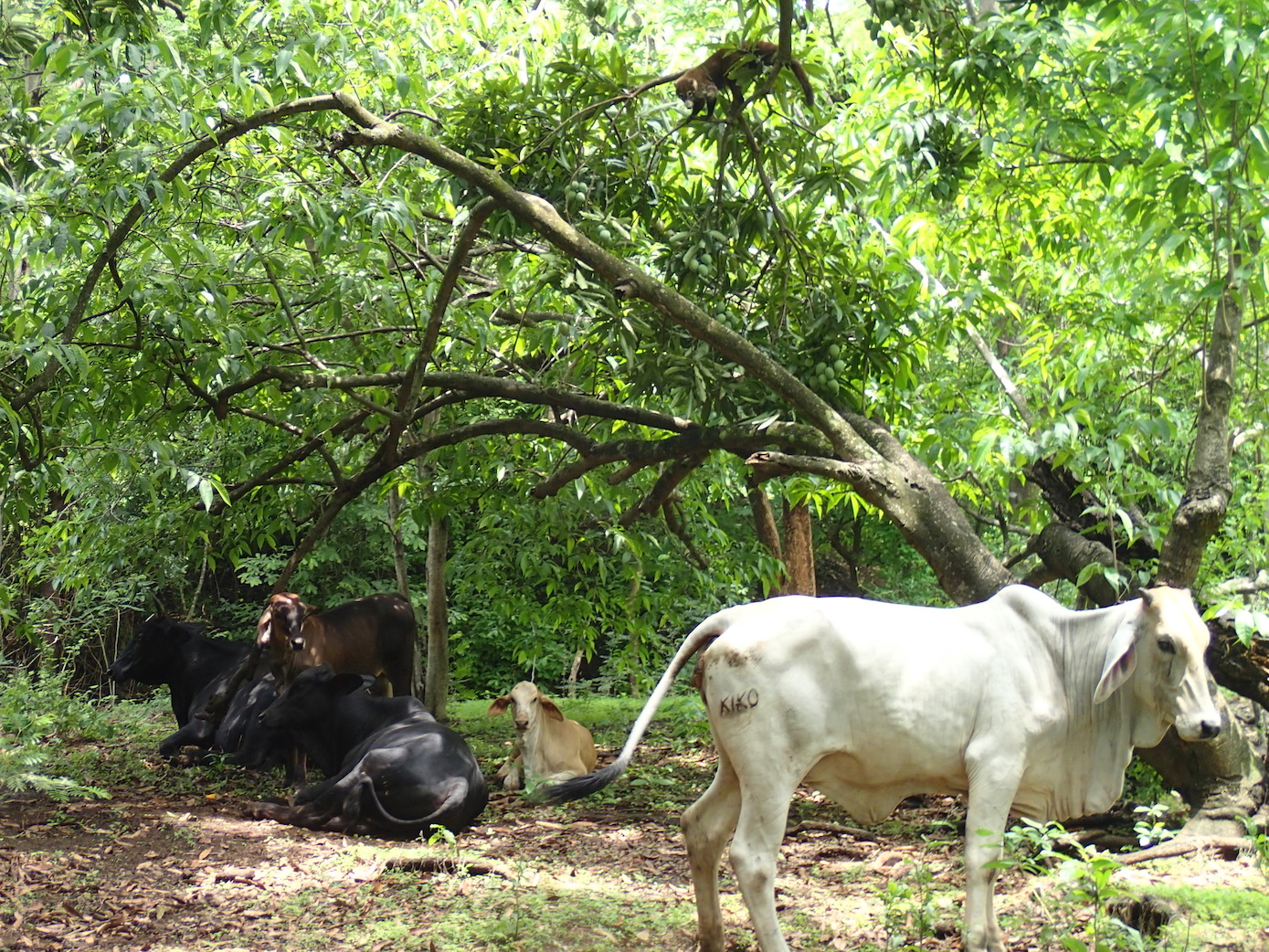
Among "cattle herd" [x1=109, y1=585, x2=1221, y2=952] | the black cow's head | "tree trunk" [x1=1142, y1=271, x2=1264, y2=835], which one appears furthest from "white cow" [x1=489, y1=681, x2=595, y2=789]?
"tree trunk" [x1=1142, y1=271, x2=1264, y2=835]

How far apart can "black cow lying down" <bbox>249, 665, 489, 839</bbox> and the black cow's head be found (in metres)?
2.24

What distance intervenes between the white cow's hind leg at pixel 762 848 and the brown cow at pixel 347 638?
4646mm

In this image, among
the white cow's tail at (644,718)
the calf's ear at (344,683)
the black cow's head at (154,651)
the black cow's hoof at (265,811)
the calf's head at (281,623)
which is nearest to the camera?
the white cow's tail at (644,718)

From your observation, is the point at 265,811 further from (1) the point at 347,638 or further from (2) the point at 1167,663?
(2) the point at 1167,663

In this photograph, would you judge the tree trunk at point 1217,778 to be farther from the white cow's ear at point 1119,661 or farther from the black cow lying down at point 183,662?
the black cow lying down at point 183,662

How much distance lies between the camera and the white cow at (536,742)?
734 centimetres

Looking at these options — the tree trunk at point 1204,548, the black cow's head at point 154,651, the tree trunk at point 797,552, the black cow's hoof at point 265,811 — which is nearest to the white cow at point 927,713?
the tree trunk at point 1204,548

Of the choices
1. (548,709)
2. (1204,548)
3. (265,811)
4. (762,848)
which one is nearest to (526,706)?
(548,709)

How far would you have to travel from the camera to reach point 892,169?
598 centimetres

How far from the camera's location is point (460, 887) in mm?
4961

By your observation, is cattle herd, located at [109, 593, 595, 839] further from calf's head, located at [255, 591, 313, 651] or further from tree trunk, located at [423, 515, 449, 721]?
tree trunk, located at [423, 515, 449, 721]

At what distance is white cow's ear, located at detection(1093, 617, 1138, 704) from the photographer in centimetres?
392

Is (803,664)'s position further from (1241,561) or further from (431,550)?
(431,550)

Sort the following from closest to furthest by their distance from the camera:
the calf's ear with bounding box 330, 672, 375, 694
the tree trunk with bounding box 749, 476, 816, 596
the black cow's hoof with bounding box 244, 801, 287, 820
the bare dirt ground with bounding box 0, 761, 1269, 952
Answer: the bare dirt ground with bounding box 0, 761, 1269, 952 < the black cow's hoof with bounding box 244, 801, 287, 820 < the calf's ear with bounding box 330, 672, 375, 694 < the tree trunk with bounding box 749, 476, 816, 596
